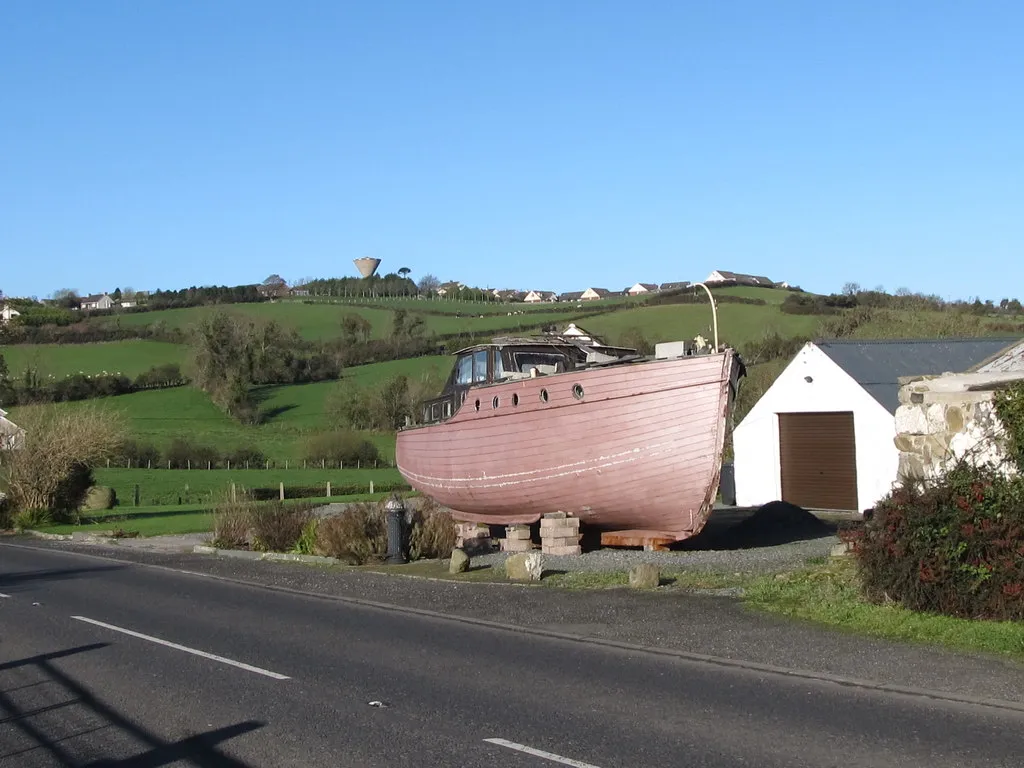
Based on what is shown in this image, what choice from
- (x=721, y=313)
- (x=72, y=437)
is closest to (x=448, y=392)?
(x=72, y=437)

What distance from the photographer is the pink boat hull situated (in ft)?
56.7

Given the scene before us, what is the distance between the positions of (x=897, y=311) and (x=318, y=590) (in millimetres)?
40949

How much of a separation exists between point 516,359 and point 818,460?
1032 centimetres

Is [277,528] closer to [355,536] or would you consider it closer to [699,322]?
[355,536]

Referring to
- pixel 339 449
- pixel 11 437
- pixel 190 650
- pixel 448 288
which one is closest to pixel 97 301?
pixel 448 288

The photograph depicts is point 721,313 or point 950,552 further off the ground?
point 721,313

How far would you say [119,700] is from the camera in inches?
336

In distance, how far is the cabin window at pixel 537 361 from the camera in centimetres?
2116

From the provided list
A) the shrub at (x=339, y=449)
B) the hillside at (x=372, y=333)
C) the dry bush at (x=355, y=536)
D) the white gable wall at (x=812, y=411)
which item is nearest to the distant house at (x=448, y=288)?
the hillside at (x=372, y=333)

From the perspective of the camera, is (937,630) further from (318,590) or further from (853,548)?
(318,590)

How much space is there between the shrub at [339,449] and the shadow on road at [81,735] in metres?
56.0

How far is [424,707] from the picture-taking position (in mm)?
8180

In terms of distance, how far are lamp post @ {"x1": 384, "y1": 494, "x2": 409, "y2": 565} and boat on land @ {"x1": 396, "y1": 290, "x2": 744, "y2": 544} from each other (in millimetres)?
2002

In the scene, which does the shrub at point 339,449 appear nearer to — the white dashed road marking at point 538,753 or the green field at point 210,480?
the green field at point 210,480
